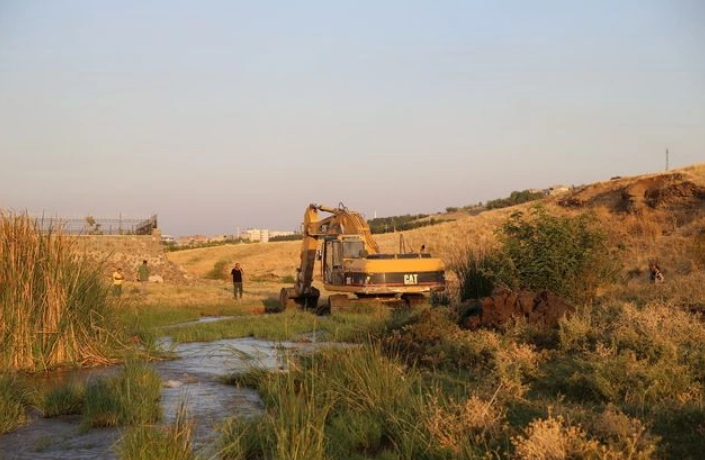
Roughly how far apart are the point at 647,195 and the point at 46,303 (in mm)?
46575

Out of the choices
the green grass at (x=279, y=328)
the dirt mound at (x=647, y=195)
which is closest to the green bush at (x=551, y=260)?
the green grass at (x=279, y=328)

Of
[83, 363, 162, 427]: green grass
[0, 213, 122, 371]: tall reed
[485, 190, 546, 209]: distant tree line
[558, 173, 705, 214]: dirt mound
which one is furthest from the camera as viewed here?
[485, 190, 546, 209]: distant tree line

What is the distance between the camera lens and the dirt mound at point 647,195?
50594 mm

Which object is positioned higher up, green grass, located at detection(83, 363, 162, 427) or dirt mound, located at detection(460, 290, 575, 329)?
dirt mound, located at detection(460, 290, 575, 329)

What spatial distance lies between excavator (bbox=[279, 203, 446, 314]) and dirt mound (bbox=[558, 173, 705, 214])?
30963 mm

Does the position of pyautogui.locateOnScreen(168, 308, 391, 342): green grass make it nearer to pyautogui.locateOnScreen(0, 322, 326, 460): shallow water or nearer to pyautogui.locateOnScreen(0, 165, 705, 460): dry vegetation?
pyautogui.locateOnScreen(0, 165, 705, 460): dry vegetation

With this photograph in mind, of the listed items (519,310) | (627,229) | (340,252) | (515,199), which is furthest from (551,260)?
(515,199)

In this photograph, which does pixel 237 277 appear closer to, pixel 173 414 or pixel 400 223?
pixel 173 414

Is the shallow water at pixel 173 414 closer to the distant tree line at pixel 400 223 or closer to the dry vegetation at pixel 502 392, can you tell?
the dry vegetation at pixel 502 392

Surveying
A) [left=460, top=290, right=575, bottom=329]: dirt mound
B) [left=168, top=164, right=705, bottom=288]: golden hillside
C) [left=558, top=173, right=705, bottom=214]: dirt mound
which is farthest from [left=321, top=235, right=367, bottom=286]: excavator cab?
[left=558, top=173, right=705, bottom=214]: dirt mound

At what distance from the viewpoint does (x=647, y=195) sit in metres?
53.3

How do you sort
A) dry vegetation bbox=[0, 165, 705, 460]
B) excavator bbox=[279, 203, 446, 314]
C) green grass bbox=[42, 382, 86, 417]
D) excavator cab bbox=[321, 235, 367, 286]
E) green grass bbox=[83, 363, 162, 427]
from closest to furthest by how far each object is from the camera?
dry vegetation bbox=[0, 165, 705, 460]
green grass bbox=[83, 363, 162, 427]
green grass bbox=[42, 382, 86, 417]
excavator bbox=[279, 203, 446, 314]
excavator cab bbox=[321, 235, 367, 286]

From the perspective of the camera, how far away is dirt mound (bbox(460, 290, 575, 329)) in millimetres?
13211

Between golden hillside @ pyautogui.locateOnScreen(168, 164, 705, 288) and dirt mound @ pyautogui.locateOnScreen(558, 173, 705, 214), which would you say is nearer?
golden hillside @ pyautogui.locateOnScreen(168, 164, 705, 288)
